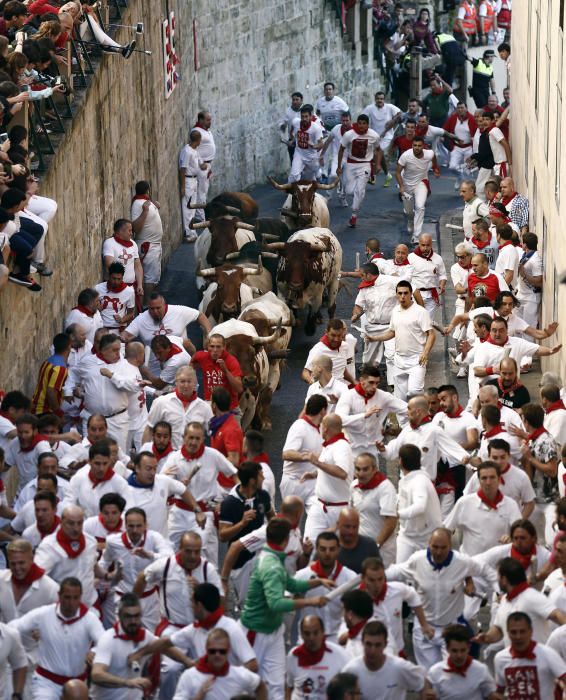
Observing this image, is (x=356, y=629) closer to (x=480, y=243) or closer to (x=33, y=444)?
(x=33, y=444)

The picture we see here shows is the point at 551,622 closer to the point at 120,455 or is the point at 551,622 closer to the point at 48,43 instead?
the point at 120,455

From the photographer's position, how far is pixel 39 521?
44.5 ft

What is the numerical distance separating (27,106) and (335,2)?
16624 mm

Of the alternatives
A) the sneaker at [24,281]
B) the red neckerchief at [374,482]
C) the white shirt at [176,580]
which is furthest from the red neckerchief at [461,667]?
the sneaker at [24,281]

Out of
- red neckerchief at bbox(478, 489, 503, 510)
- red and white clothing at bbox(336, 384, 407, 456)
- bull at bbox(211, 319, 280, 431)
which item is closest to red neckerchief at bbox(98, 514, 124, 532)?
red neckerchief at bbox(478, 489, 503, 510)

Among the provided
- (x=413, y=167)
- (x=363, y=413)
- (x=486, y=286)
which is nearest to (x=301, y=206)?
(x=413, y=167)

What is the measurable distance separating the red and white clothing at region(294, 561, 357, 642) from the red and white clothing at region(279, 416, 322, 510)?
1687 mm

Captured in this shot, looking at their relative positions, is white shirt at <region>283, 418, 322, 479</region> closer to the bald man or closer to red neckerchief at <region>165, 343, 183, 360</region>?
the bald man

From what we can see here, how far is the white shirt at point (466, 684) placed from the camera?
11.9 meters

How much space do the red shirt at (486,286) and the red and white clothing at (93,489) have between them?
22.4 ft

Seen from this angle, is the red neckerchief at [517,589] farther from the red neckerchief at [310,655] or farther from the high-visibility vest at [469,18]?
the high-visibility vest at [469,18]

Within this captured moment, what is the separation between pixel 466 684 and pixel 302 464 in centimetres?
396

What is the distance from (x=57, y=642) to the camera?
12289 mm

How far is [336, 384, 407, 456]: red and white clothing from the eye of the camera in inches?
639
